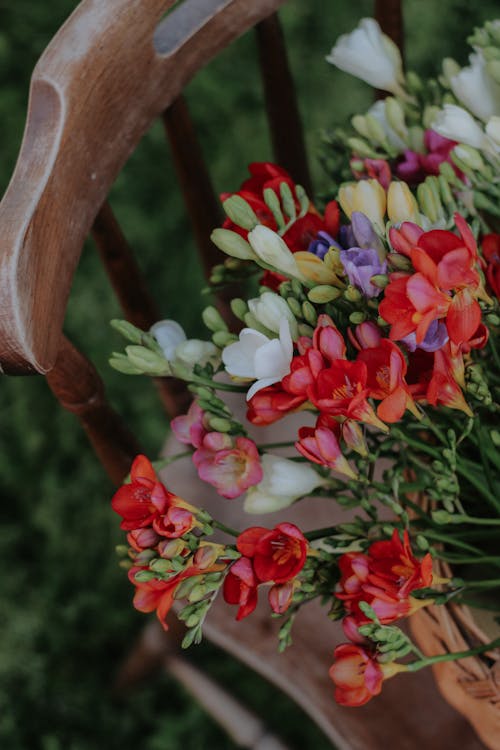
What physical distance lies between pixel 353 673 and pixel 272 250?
231 millimetres

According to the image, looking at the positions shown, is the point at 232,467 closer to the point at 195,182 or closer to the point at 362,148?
the point at 362,148

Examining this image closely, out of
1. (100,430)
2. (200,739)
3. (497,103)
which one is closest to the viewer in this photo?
(497,103)

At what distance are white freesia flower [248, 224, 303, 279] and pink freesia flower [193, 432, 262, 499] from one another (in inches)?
3.9

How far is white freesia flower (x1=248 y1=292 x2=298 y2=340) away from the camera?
1.53 ft

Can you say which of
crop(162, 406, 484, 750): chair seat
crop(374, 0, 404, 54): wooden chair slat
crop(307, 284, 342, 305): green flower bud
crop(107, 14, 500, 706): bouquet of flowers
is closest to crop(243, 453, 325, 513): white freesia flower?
crop(107, 14, 500, 706): bouquet of flowers

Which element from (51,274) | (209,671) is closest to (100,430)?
(51,274)

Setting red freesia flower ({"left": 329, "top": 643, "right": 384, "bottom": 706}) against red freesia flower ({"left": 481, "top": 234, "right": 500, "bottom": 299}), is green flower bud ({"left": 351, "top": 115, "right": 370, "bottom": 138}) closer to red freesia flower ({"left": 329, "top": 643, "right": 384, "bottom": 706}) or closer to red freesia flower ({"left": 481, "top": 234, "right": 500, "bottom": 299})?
red freesia flower ({"left": 481, "top": 234, "right": 500, "bottom": 299})

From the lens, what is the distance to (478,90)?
56cm

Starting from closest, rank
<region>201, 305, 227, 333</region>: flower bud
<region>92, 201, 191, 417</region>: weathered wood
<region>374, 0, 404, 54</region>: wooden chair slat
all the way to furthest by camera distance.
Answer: <region>201, 305, 227, 333</region>: flower bud < <region>92, 201, 191, 417</region>: weathered wood < <region>374, 0, 404, 54</region>: wooden chair slat

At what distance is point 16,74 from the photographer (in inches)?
60.3

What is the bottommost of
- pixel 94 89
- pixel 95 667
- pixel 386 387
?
pixel 95 667

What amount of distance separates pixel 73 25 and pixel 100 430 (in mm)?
307

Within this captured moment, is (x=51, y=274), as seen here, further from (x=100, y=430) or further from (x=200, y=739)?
(x=200, y=739)

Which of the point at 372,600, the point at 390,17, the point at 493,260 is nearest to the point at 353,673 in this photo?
the point at 372,600
